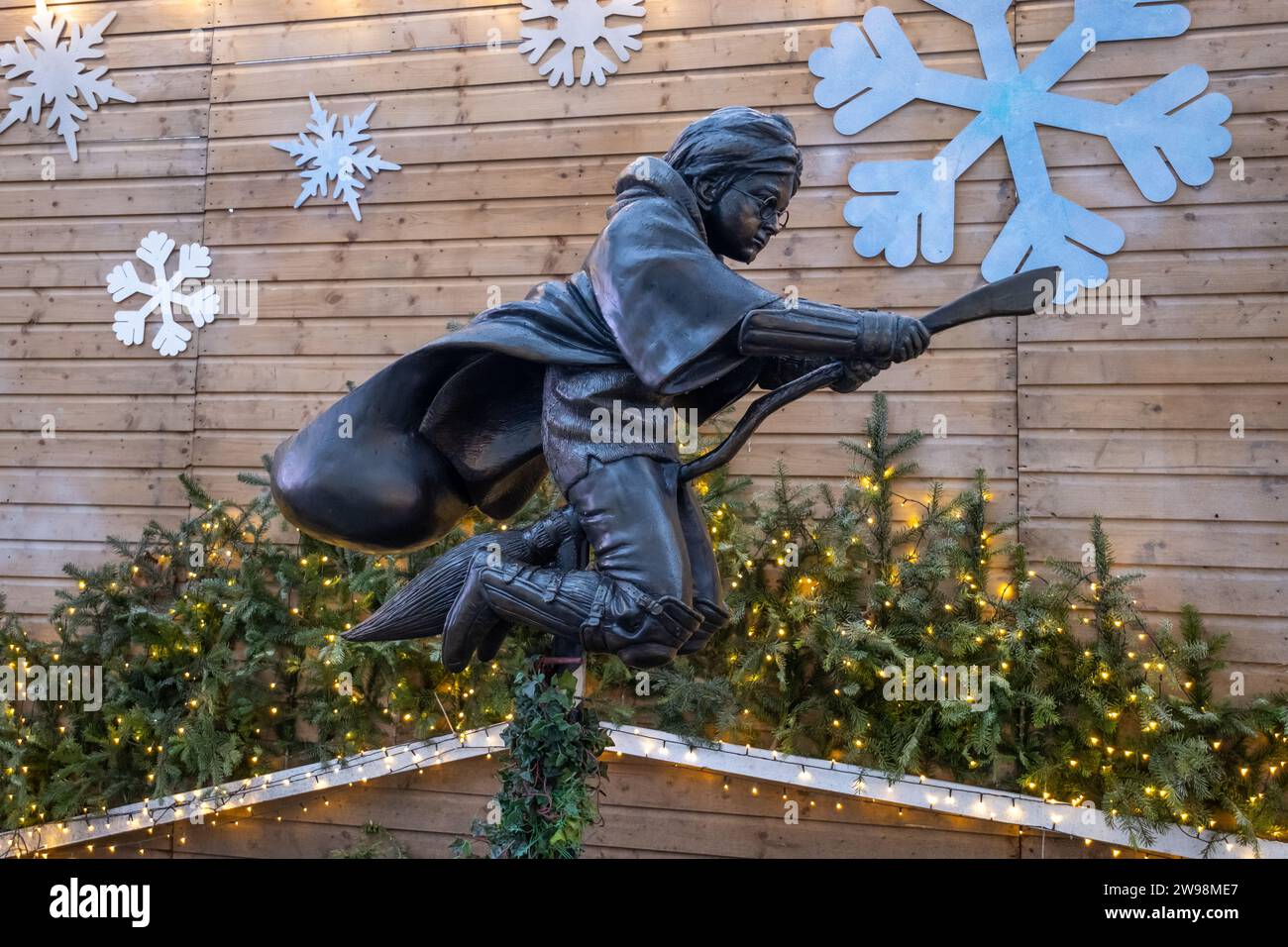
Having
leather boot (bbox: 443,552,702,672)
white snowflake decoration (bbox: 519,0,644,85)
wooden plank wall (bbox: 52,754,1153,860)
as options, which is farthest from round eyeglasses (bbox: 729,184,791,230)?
white snowflake decoration (bbox: 519,0,644,85)

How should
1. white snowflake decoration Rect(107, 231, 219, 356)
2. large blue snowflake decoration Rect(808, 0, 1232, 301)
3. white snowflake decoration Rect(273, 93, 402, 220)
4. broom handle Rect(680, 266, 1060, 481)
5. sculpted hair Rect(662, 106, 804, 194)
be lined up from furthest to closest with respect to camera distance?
white snowflake decoration Rect(107, 231, 219, 356)
white snowflake decoration Rect(273, 93, 402, 220)
large blue snowflake decoration Rect(808, 0, 1232, 301)
sculpted hair Rect(662, 106, 804, 194)
broom handle Rect(680, 266, 1060, 481)

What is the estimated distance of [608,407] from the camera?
5.41 feet

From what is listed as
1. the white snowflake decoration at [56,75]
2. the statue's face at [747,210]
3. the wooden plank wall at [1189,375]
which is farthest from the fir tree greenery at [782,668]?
the white snowflake decoration at [56,75]

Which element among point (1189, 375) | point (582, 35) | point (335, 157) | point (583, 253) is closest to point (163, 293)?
point (335, 157)

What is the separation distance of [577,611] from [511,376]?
459mm

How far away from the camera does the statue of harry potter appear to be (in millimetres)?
1567

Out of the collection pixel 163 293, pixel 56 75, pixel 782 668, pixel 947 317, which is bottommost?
pixel 782 668

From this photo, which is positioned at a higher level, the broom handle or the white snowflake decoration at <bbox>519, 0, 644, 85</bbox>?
the white snowflake decoration at <bbox>519, 0, 644, 85</bbox>

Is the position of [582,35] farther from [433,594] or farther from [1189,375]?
[433,594]

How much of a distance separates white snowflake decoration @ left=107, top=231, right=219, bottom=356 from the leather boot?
10.3 ft

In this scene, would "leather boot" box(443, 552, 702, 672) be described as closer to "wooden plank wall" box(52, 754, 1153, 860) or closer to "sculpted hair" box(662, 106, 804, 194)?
"sculpted hair" box(662, 106, 804, 194)

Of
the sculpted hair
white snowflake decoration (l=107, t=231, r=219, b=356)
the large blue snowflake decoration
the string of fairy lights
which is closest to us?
the sculpted hair
